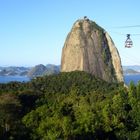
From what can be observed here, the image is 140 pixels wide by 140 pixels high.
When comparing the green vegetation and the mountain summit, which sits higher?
the mountain summit

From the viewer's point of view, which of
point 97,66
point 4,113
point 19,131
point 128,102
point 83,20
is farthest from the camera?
point 83,20

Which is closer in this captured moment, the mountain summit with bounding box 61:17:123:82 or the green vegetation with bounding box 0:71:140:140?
the green vegetation with bounding box 0:71:140:140

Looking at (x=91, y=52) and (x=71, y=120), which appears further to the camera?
(x=91, y=52)

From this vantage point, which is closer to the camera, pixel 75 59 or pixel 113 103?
pixel 113 103

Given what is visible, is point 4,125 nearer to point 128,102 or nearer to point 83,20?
point 128,102

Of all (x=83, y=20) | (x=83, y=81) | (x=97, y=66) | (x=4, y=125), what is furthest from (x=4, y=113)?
(x=83, y=20)

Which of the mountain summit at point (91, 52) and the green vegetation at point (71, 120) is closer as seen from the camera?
the green vegetation at point (71, 120)

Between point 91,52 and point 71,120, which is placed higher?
point 91,52

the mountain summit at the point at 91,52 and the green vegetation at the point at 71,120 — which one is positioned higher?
the mountain summit at the point at 91,52
